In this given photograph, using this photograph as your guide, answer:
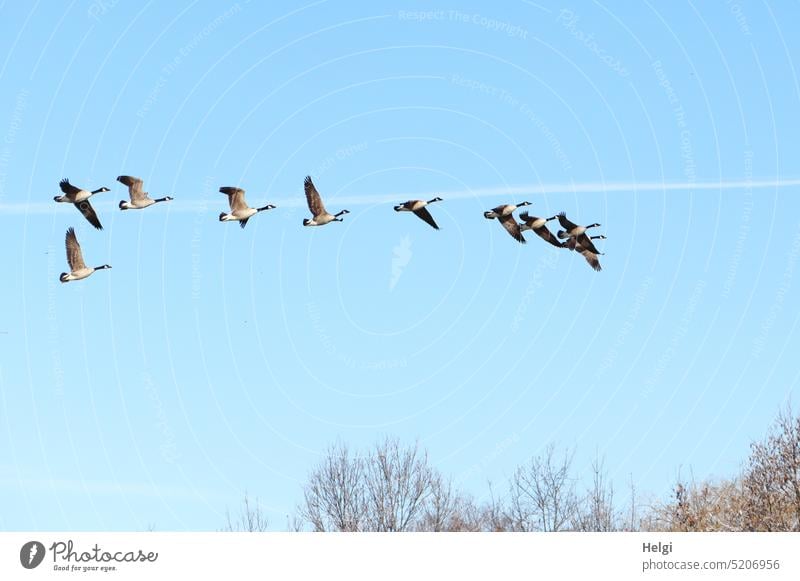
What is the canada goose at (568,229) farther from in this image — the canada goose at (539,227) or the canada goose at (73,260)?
the canada goose at (73,260)

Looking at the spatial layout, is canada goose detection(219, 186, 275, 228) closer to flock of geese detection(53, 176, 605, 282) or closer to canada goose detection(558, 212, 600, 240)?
flock of geese detection(53, 176, 605, 282)

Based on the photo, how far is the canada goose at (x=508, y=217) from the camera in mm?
47688

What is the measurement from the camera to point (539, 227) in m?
49.8

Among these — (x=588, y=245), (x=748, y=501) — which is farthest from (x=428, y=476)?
(x=588, y=245)

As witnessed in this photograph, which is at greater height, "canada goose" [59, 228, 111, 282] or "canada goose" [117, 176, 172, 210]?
"canada goose" [117, 176, 172, 210]

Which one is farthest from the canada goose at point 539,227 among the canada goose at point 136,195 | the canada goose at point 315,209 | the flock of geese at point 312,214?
the canada goose at point 136,195

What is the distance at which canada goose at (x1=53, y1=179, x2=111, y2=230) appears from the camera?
46031mm

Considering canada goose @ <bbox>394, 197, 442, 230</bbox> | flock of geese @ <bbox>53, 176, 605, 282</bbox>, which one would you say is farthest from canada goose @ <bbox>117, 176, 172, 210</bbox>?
canada goose @ <bbox>394, 197, 442, 230</bbox>

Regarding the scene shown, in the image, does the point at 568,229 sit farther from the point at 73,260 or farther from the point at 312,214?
the point at 73,260

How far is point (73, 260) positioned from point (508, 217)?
545 inches

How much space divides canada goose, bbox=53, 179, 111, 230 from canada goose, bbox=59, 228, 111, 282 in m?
0.73
